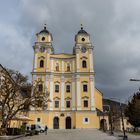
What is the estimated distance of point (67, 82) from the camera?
67.7 m

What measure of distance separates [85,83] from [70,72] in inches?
206

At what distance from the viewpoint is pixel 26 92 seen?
3609 centimetres

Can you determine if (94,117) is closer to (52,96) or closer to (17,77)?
(52,96)

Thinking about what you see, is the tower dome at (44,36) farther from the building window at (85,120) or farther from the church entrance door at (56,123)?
the building window at (85,120)

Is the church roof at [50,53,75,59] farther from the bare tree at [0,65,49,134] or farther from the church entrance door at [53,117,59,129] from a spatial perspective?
the bare tree at [0,65,49,134]

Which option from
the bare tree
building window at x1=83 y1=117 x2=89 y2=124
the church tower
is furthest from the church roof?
the bare tree

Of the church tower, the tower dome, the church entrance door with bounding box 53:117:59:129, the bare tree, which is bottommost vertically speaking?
the church entrance door with bounding box 53:117:59:129

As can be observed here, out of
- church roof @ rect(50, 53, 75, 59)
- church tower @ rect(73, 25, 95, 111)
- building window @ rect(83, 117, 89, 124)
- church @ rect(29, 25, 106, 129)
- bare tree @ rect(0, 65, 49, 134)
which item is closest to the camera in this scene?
bare tree @ rect(0, 65, 49, 134)

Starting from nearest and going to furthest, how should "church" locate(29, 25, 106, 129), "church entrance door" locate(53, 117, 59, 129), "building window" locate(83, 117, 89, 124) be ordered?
"building window" locate(83, 117, 89, 124) < "church" locate(29, 25, 106, 129) < "church entrance door" locate(53, 117, 59, 129)

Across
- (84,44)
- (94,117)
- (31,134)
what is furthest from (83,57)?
(31,134)

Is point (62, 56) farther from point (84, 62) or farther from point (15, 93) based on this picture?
point (15, 93)

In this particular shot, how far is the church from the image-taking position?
208ft

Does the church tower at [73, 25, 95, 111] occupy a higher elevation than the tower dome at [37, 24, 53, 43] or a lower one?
lower

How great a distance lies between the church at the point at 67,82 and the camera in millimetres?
63312
